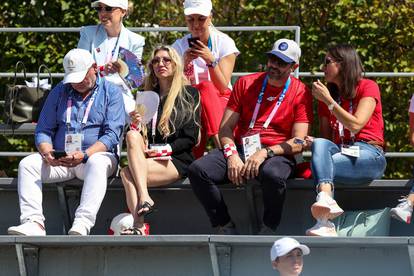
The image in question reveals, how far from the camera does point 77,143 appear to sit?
1144 centimetres

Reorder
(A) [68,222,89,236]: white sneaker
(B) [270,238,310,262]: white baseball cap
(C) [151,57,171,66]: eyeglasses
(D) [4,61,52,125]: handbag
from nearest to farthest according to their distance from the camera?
(B) [270,238,310,262]: white baseball cap < (A) [68,222,89,236]: white sneaker < (C) [151,57,171,66]: eyeglasses < (D) [4,61,52,125]: handbag

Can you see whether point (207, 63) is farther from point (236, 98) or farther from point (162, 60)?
point (236, 98)

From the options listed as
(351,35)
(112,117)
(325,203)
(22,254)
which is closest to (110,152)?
(112,117)

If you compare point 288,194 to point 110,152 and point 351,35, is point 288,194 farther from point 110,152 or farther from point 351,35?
point 351,35

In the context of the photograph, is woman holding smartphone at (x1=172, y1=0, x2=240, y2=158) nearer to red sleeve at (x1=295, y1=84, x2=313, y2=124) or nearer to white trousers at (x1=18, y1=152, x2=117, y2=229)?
red sleeve at (x1=295, y1=84, x2=313, y2=124)

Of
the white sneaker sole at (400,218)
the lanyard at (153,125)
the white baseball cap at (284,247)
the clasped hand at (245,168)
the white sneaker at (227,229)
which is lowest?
the white sneaker at (227,229)

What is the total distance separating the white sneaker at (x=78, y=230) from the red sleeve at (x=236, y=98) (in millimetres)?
1503

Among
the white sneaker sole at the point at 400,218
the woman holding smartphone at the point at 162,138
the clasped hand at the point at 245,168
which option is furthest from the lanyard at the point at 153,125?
the white sneaker sole at the point at 400,218

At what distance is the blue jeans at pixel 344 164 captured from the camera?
1088 cm

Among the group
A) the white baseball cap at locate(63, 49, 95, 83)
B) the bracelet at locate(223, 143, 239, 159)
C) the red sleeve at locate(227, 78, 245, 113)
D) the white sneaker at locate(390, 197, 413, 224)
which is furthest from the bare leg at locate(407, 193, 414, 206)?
the white baseball cap at locate(63, 49, 95, 83)

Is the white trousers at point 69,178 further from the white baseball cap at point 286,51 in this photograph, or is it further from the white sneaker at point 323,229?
the white sneaker at point 323,229

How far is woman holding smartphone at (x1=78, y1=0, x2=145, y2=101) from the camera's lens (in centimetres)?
1233

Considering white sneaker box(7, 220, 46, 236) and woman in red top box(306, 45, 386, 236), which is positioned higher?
woman in red top box(306, 45, 386, 236)

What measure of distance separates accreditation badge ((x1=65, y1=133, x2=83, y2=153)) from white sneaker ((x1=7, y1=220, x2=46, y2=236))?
666 mm
